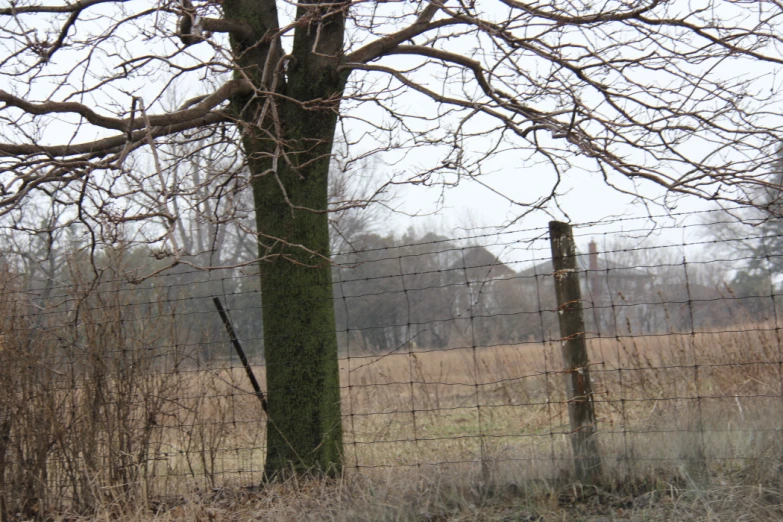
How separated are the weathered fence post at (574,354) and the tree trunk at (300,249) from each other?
1697mm

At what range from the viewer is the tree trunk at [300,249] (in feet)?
17.2

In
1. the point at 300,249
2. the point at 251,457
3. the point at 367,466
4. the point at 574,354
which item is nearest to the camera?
the point at 574,354

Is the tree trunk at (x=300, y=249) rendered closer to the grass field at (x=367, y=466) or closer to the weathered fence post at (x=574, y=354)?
the grass field at (x=367, y=466)

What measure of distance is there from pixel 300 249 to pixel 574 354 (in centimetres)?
216

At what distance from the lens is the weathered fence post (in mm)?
4695

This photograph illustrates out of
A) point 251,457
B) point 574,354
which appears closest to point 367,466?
point 251,457

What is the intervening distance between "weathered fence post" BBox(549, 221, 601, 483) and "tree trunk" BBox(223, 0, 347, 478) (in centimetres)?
170

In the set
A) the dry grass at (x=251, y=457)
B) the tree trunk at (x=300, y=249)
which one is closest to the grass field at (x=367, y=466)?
the dry grass at (x=251, y=457)

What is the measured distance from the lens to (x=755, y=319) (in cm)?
846

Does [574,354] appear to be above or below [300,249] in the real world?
below

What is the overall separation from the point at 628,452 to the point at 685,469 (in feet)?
1.19

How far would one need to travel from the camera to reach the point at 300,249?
17.7 feet

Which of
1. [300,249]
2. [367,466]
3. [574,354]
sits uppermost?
[300,249]

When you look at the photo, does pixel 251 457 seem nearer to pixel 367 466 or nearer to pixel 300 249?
pixel 367 466
